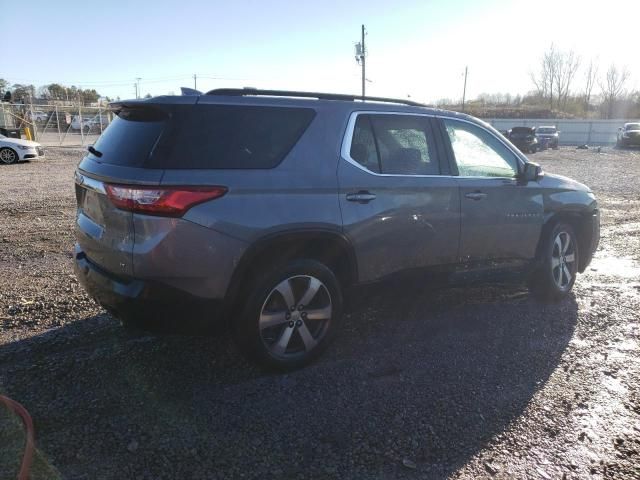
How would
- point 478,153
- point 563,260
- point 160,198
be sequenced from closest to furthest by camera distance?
1. point 160,198
2. point 478,153
3. point 563,260

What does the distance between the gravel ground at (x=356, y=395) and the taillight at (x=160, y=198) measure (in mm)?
1209

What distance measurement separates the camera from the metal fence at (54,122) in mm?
30000

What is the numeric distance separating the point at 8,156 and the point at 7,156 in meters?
0.05

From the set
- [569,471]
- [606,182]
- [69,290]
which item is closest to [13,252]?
[69,290]

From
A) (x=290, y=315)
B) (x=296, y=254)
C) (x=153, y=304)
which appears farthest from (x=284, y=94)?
(x=153, y=304)

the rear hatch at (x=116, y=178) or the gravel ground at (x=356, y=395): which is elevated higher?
the rear hatch at (x=116, y=178)

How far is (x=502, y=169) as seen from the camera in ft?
15.8

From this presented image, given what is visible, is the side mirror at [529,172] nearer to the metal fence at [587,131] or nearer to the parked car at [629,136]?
the parked car at [629,136]

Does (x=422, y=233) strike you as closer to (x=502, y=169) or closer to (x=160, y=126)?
(x=502, y=169)

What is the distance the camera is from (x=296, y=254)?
11.7 ft

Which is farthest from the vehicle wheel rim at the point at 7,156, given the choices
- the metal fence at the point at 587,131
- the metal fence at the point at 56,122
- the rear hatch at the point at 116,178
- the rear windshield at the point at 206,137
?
the metal fence at the point at 587,131

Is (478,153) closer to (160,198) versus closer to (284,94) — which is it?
(284,94)

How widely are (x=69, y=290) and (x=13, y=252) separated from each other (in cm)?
202

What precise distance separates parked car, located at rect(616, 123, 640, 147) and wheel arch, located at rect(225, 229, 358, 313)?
41.5 m
